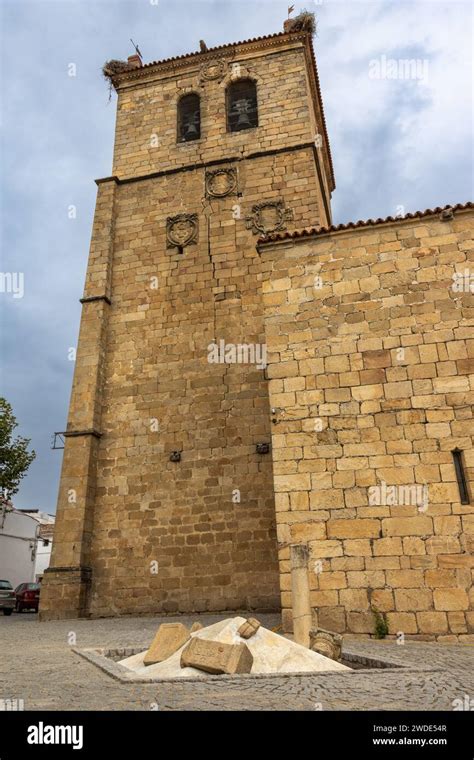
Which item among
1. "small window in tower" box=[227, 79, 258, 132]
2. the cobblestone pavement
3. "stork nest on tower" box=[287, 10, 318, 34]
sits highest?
"stork nest on tower" box=[287, 10, 318, 34]

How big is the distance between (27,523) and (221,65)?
27.9 metres

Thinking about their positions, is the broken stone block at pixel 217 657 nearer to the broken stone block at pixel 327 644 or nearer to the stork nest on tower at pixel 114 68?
the broken stone block at pixel 327 644

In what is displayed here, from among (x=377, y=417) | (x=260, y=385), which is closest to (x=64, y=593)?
(x=260, y=385)

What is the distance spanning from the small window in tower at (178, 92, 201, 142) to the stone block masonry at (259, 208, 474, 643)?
8.91 meters

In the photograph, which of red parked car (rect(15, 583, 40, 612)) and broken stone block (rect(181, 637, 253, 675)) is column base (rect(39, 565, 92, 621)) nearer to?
broken stone block (rect(181, 637, 253, 675))

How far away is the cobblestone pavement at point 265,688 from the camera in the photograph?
11.1ft

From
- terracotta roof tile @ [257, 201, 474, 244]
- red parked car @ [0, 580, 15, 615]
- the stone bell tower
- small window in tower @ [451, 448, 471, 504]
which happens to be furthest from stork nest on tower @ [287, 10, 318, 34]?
red parked car @ [0, 580, 15, 615]

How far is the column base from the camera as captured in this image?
10812 millimetres

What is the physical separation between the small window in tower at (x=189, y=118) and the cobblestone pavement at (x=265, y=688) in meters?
14.6

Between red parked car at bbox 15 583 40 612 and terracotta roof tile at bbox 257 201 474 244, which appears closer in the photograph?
terracotta roof tile at bbox 257 201 474 244

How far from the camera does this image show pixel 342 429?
25.3ft

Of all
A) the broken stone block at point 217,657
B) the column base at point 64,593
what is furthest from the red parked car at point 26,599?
the broken stone block at point 217,657

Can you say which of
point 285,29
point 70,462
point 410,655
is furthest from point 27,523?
point 410,655

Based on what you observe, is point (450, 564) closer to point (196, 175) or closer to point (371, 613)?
point (371, 613)
